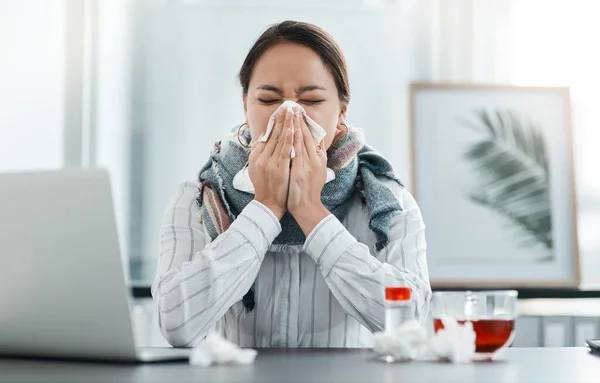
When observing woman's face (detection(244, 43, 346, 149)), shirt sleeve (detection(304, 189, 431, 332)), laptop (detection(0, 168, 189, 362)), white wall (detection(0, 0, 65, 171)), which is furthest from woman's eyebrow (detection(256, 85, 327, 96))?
white wall (detection(0, 0, 65, 171))

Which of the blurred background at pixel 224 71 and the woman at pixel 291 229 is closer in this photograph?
the woman at pixel 291 229

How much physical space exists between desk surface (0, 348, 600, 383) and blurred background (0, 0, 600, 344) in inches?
64.2

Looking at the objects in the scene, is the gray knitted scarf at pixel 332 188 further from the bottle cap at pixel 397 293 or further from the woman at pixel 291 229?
the bottle cap at pixel 397 293

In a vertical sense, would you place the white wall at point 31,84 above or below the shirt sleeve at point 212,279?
above

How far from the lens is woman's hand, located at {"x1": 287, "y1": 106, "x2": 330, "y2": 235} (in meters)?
1.48

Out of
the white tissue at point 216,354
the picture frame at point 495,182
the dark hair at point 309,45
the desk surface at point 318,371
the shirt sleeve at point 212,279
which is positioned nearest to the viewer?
the desk surface at point 318,371

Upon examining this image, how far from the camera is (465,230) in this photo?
2.53m

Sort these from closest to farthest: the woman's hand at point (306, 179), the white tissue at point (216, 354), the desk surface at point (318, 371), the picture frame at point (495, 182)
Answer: the desk surface at point (318, 371)
the white tissue at point (216, 354)
the woman's hand at point (306, 179)
the picture frame at point (495, 182)

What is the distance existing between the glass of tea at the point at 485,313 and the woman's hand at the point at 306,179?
1.66ft

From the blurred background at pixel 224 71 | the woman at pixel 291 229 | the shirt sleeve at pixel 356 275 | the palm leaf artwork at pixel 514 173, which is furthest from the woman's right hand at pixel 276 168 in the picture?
the palm leaf artwork at pixel 514 173

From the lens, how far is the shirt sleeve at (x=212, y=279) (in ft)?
4.51

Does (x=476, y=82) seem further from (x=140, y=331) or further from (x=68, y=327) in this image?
(x=68, y=327)

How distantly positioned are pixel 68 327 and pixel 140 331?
165 centimetres

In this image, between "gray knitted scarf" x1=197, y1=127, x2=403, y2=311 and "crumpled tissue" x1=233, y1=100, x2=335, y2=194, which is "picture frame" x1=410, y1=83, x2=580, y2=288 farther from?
"crumpled tissue" x1=233, y1=100, x2=335, y2=194
